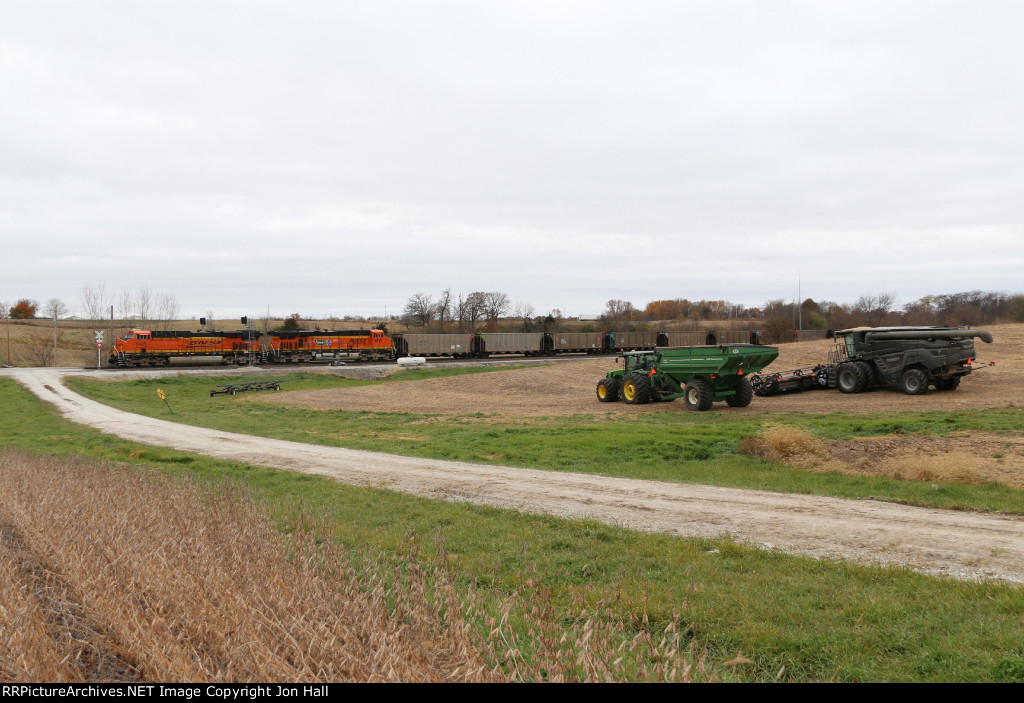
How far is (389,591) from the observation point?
20.0ft

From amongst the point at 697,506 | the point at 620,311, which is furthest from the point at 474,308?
the point at 697,506

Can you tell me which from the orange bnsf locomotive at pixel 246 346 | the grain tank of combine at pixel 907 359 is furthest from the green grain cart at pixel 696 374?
the orange bnsf locomotive at pixel 246 346

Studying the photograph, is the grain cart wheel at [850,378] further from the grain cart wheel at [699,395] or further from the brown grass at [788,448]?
the brown grass at [788,448]

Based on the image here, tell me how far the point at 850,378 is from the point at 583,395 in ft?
44.5

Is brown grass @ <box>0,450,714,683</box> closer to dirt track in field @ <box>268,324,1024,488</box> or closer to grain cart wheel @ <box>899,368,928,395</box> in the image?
dirt track in field @ <box>268,324,1024,488</box>

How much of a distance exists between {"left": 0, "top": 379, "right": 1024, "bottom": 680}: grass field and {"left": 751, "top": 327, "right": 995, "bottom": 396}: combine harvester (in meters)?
24.3

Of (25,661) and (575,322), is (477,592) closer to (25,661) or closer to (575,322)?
(25,661)

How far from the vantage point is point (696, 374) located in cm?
2652

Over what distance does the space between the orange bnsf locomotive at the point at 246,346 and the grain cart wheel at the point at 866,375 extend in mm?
42596

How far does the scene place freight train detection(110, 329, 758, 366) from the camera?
5747 centimetres

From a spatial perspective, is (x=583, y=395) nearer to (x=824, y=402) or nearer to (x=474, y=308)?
(x=824, y=402)

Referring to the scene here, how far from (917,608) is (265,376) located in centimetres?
4832

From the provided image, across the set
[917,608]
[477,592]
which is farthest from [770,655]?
[477,592]

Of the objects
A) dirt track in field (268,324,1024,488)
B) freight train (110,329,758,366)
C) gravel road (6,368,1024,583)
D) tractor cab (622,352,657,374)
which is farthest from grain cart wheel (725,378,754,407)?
freight train (110,329,758,366)
